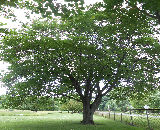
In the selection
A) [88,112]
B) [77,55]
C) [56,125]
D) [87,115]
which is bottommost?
[56,125]

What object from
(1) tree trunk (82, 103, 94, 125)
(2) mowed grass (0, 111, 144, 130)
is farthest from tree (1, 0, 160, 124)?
(2) mowed grass (0, 111, 144, 130)

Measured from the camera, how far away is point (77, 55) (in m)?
16.1

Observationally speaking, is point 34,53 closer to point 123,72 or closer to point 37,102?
point 37,102

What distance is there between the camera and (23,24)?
58.4 ft

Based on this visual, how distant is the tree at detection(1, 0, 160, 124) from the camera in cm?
1462

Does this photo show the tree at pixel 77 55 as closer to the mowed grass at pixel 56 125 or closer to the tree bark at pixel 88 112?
the tree bark at pixel 88 112

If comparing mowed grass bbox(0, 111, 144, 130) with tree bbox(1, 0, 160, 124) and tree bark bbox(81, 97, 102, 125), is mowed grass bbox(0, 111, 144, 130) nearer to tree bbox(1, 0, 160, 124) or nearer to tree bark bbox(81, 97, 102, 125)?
tree bark bbox(81, 97, 102, 125)

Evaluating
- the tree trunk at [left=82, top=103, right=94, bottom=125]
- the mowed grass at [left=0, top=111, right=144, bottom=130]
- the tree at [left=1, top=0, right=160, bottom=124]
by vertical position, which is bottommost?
the mowed grass at [left=0, top=111, right=144, bottom=130]

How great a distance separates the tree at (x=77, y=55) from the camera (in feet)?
48.0

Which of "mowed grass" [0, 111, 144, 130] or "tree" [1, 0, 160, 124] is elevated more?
"tree" [1, 0, 160, 124]

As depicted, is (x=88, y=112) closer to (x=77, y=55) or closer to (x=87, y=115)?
(x=87, y=115)

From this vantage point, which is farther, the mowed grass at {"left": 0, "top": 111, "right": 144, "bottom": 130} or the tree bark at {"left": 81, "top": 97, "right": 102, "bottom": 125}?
the tree bark at {"left": 81, "top": 97, "right": 102, "bottom": 125}

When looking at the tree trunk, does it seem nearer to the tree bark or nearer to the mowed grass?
the tree bark

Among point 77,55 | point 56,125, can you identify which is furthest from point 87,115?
point 77,55
